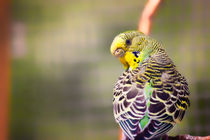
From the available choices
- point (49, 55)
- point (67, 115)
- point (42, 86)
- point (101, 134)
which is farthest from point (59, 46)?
point (101, 134)

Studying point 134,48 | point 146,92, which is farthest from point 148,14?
point 146,92

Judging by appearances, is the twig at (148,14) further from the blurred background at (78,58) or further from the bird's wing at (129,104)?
the bird's wing at (129,104)

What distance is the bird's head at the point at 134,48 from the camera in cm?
85

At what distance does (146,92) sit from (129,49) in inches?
6.5

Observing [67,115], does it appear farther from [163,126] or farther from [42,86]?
[163,126]

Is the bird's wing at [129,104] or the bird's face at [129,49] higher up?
the bird's face at [129,49]

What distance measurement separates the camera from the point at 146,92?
762 mm

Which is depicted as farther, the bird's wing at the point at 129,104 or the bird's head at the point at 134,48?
the bird's head at the point at 134,48

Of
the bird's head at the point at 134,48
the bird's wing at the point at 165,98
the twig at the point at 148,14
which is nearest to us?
the bird's wing at the point at 165,98

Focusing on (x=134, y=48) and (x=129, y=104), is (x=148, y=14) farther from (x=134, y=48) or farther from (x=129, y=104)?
(x=129, y=104)

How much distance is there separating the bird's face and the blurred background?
32 cm

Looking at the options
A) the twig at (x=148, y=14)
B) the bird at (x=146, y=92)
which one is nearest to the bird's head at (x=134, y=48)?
the bird at (x=146, y=92)

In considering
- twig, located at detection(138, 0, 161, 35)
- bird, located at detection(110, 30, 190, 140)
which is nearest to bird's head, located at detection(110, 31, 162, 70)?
bird, located at detection(110, 30, 190, 140)

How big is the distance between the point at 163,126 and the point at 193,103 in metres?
0.48
